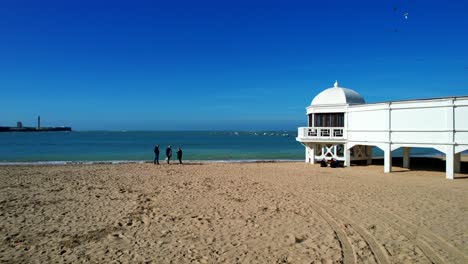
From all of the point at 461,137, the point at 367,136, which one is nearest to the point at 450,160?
the point at 461,137

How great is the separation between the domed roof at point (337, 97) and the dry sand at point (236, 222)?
8.07 m

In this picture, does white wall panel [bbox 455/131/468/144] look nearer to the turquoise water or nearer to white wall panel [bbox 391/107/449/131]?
white wall panel [bbox 391/107/449/131]

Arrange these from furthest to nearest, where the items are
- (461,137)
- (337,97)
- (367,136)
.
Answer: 1. (337,97)
2. (367,136)
3. (461,137)

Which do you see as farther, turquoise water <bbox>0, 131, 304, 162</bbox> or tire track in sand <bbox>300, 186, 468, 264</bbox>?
turquoise water <bbox>0, 131, 304, 162</bbox>

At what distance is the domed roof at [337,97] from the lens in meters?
20.9

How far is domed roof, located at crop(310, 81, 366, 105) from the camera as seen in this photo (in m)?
20.9

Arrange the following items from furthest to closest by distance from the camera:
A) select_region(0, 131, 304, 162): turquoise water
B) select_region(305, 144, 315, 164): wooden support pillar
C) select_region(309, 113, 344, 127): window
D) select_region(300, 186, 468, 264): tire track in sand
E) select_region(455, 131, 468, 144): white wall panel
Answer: select_region(0, 131, 304, 162): turquoise water
select_region(305, 144, 315, 164): wooden support pillar
select_region(309, 113, 344, 127): window
select_region(455, 131, 468, 144): white wall panel
select_region(300, 186, 468, 264): tire track in sand

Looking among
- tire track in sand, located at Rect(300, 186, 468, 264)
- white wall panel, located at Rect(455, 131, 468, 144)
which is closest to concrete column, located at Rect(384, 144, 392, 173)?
white wall panel, located at Rect(455, 131, 468, 144)

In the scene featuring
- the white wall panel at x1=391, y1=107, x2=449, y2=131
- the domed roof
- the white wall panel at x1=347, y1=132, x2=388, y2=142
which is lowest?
the white wall panel at x1=347, y1=132, x2=388, y2=142

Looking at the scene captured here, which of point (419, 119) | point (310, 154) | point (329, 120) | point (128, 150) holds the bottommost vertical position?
point (128, 150)

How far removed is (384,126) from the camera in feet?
57.0

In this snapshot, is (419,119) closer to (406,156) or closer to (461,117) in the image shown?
(461,117)

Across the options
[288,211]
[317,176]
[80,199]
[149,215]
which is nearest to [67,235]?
[149,215]

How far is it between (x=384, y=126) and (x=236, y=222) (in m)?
12.5
